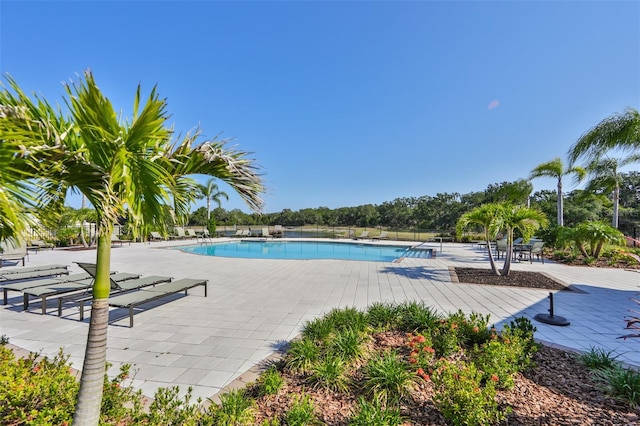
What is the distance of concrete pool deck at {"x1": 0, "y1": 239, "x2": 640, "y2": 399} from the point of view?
10.1 ft

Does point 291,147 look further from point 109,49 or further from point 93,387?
point 93,387

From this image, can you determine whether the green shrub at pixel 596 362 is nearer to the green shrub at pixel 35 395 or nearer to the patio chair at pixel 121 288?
the green shrub at pixel 35 395

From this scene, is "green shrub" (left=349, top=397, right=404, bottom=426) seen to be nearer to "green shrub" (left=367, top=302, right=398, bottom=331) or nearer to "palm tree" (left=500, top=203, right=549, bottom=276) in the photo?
"green shrub" (left=367, top=302, right=398, bottom=331)

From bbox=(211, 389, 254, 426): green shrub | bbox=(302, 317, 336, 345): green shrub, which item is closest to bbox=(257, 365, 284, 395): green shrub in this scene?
bbox=(211, 389, 254, 426): green shrub

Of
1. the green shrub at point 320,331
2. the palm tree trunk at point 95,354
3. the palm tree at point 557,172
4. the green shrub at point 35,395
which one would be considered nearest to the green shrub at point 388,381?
the green shrub at point 320,331

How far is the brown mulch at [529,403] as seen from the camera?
1975 mm

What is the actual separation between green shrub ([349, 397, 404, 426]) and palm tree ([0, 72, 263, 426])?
5.24ft

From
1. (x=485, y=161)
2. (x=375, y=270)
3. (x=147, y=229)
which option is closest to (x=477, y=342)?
(x=147, y=229)

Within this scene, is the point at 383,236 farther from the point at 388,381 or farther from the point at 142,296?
the point at 388,381

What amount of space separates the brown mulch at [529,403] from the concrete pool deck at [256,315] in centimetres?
73

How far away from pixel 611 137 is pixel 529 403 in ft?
20.9

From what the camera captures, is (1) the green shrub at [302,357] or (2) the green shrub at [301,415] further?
(1) the green shrub at [302,357]

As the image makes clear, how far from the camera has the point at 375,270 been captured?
28.7 ft

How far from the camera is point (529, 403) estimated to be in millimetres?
2168
